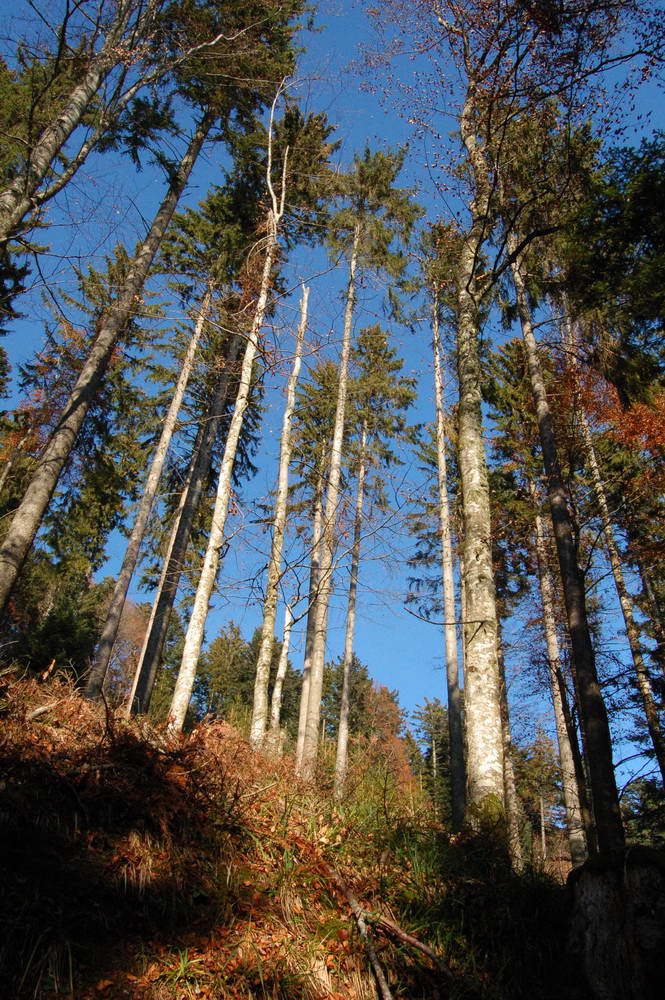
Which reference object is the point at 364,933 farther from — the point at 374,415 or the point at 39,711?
the point at 374,415

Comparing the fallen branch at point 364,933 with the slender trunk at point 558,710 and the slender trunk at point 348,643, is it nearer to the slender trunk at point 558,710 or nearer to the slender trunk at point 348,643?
the slender trunk at point 558,710

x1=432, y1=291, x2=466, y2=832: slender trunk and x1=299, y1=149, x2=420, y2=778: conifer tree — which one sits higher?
x1=299, y1=149, x2=420, y2=778: conifer tree

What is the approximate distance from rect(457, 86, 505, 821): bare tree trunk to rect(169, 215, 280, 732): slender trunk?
3665 millimetres

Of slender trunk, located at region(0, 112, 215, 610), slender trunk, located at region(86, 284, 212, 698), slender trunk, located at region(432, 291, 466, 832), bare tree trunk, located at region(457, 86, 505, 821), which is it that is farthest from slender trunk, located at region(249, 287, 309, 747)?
slender trunk, located at region(432, 291, 466, 832)

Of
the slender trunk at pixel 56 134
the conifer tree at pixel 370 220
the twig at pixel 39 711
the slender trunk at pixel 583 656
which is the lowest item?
the twig at pixel 39 711

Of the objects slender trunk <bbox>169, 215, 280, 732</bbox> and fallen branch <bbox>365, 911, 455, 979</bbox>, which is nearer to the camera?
fallen branch <bbox>365, 911, 455, 979</bbox>

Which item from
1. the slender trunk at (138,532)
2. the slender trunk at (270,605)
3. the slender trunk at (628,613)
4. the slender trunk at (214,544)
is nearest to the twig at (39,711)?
the slender trunk at (214,544)

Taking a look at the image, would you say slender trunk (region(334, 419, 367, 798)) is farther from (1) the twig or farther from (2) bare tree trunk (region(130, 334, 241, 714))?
(1) the twig

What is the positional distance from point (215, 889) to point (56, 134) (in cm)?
910

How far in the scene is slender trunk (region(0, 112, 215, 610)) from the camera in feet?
23.3

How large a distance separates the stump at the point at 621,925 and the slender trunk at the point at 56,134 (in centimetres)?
839

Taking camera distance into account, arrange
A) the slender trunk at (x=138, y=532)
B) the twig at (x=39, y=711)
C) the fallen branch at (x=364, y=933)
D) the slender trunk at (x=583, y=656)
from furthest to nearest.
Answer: the slender trunk at (x=138, y=532)
the slender trunk at (x=583, y=656)
the twig at (x=39, y=711)
the fallen branch at (x=364, y=933)

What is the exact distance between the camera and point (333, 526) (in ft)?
34.3

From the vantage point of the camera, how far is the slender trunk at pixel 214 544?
759 centimetres
